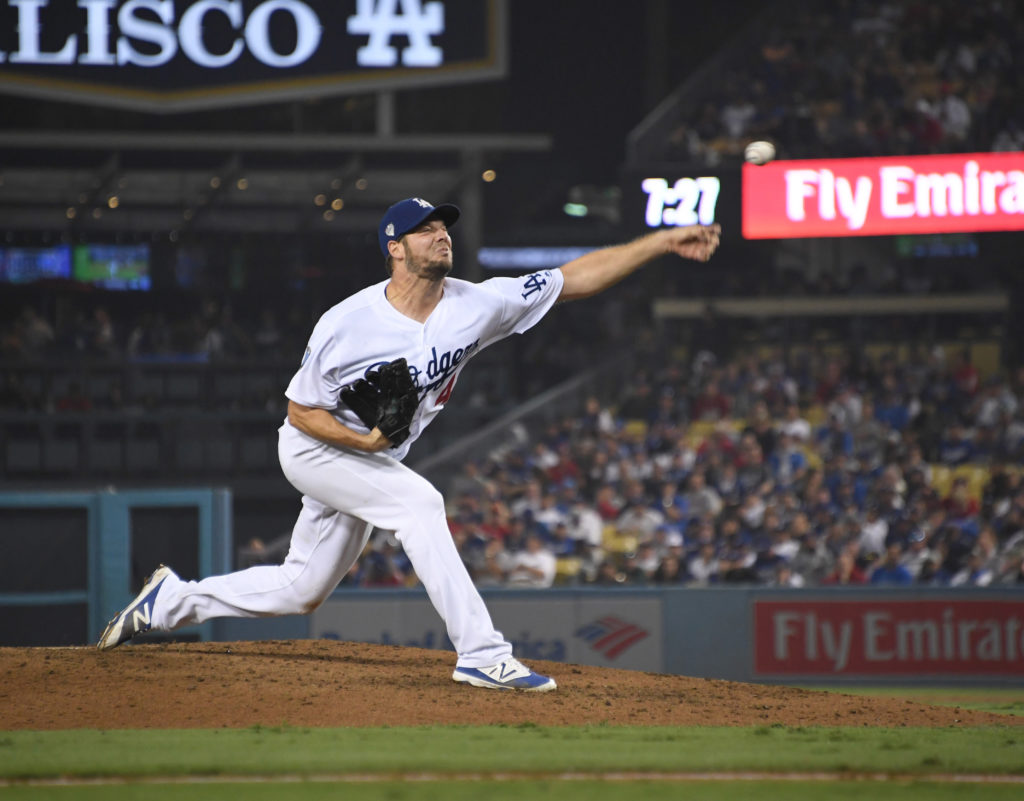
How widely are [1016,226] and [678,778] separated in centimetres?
1276

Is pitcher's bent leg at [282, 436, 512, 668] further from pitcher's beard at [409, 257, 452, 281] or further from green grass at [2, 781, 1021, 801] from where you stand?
green grass at [2, 781, 1021, 801]

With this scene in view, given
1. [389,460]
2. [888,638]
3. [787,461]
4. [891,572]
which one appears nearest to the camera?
[389,460]

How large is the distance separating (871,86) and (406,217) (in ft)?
46.8

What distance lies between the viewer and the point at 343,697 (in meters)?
5.14

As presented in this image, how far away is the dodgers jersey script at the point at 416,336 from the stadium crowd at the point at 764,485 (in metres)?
7.36

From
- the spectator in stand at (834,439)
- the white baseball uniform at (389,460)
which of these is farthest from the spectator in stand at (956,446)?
the white baseball uniform at (389,460)

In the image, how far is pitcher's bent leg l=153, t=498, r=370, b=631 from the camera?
5422 mm

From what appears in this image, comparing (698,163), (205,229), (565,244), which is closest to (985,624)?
(698,163)

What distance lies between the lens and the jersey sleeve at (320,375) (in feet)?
16.5

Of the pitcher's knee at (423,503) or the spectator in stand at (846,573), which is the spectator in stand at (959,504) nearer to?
the spectator in stand at (846,573)

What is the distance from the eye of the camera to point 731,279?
18328 millimetres

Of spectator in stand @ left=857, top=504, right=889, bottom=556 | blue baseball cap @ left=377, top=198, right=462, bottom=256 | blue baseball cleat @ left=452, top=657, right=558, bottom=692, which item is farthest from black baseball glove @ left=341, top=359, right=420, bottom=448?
spectator in stand @ left=857, top=504, right=889, bottom=556

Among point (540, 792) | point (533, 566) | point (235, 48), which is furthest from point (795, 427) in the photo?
point (540, 792)

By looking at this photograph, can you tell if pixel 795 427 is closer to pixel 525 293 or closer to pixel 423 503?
pixel 525 293
